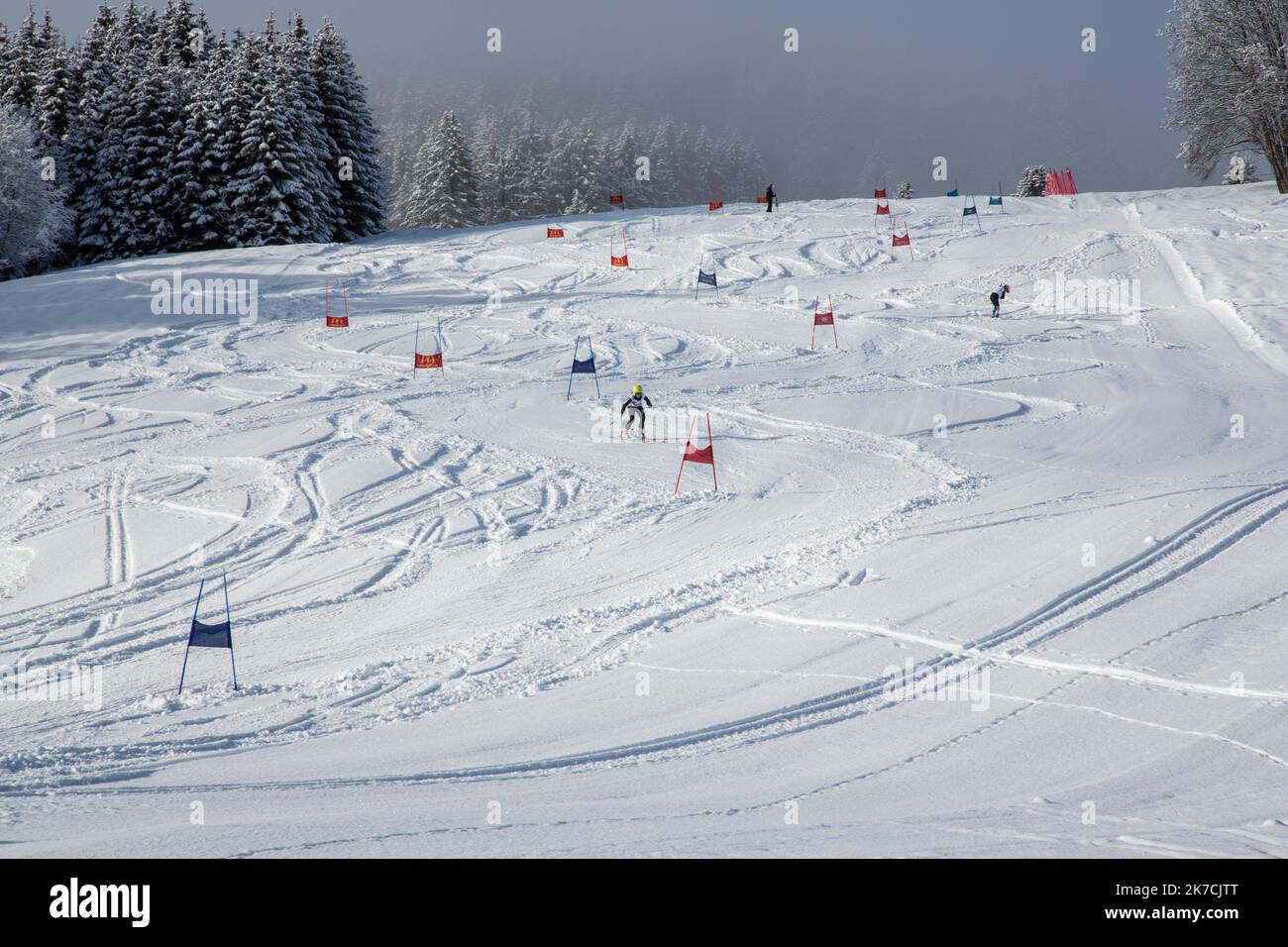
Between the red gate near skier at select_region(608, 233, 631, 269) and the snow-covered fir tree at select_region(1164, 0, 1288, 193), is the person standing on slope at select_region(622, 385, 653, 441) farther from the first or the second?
the snow-covered fir tree at select_region(1164, 0, 1288, 193)

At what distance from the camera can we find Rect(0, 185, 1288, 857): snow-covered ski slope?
6.29 metres

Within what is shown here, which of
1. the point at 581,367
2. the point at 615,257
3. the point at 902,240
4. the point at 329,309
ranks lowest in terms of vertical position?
the point at 581,367

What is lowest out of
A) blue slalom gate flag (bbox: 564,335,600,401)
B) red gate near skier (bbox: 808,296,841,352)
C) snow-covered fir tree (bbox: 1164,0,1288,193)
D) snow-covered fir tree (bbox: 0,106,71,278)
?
blue slalom gate flag (bbox: 564,335,600,401)

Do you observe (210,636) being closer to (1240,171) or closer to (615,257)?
(615,257)

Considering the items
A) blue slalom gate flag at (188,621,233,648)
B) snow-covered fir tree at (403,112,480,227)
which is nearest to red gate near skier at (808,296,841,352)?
blue slalom gate flag at (188,621,233,648)

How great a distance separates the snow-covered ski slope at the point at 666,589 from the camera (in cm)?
629

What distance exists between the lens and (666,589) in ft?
35.6

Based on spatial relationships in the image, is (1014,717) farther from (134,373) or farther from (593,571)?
(134,373)

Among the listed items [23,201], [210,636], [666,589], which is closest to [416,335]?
[666,589]

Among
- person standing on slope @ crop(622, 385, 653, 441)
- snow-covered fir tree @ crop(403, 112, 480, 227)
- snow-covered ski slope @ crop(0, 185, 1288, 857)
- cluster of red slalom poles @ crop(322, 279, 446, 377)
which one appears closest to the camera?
snow-covered ski slope @ crop(0, 185, 1288, 857)

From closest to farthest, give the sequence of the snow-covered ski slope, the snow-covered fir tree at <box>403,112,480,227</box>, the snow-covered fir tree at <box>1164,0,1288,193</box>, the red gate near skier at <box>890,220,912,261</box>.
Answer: the snow-covered ski slope, the red gate near skier at <box>890,220,912,261</box>, the snow-covered fir tree at <box>1164,0,1288,193</box>, the snow-covered fir tree at <box>403,112,480,227</box>

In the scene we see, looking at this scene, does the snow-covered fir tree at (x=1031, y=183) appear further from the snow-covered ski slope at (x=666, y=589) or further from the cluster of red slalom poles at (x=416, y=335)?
the cluster of red slalom poles at (x=416, y=335)
